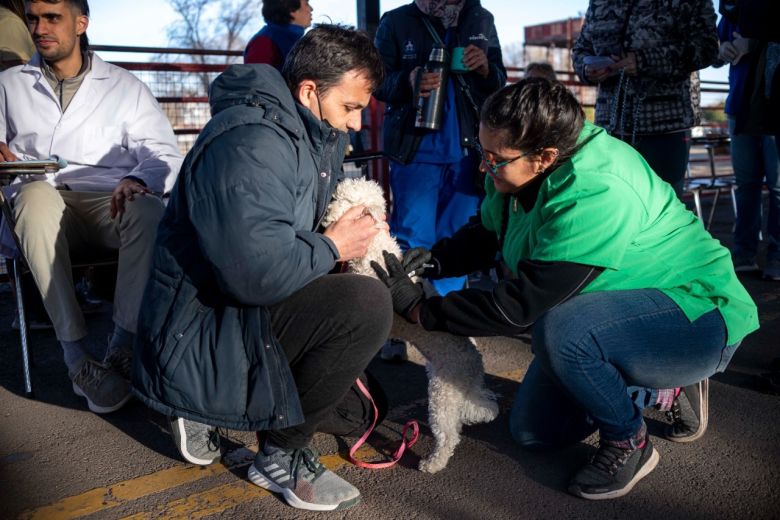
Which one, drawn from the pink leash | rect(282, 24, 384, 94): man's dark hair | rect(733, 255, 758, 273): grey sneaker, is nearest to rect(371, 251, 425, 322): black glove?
the pink leash

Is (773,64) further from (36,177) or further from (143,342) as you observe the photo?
(36,177)

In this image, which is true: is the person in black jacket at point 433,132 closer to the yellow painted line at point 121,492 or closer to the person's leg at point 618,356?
the person's leg at point 618,356

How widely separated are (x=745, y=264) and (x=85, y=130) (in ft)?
15.8

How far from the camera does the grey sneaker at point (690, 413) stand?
2771mm

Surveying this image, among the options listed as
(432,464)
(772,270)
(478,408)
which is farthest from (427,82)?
(772,270)

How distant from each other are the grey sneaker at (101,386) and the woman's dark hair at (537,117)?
2.01 metres

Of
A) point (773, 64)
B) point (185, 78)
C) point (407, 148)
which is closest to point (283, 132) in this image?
point (407, 148)

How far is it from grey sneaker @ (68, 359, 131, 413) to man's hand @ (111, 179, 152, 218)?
0.70m

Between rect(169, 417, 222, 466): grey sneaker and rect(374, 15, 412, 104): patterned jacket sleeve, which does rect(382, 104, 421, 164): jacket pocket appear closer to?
rect(374, 15, 412, 104): patterned jacket sleeve

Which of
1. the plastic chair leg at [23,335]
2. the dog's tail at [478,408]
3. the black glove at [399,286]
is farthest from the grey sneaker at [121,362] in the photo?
the dog's tail at [478,408]

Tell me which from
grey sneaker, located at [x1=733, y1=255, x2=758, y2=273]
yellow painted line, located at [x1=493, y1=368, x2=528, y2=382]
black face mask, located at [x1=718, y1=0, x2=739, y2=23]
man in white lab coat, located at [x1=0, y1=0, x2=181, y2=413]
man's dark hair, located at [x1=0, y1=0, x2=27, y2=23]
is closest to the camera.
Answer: man in white lab coat, located at [x1=0, y1=0, x2=181, y2=413]

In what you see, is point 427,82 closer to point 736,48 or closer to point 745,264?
point 736,48

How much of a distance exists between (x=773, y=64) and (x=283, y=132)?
332 cm

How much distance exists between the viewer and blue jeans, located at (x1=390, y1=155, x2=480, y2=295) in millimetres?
4008
